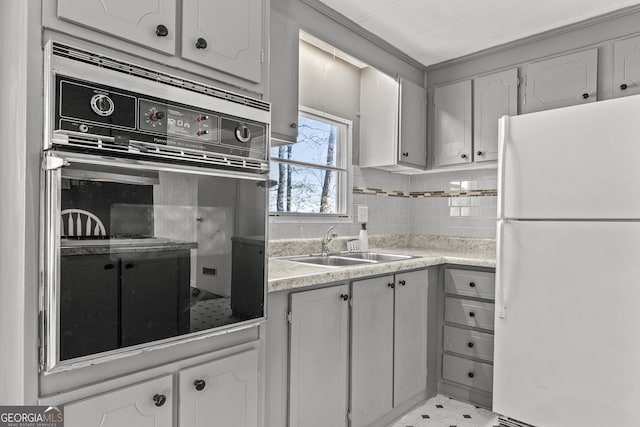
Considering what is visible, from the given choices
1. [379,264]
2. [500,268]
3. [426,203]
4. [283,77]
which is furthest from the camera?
[426,203]

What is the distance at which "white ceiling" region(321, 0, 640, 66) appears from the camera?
2312 millimetres

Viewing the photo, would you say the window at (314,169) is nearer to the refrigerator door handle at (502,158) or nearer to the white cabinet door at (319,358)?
the white cabinet door at (319,358)

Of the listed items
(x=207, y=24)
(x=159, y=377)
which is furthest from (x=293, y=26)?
(x=159, y=377)

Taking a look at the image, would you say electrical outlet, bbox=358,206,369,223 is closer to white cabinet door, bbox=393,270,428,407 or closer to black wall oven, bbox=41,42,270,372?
white cabinet door, bbox=393,270,428,407

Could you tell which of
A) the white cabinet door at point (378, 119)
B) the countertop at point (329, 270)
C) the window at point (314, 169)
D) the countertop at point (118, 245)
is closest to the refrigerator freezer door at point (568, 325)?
the countertop at point (329, 270)

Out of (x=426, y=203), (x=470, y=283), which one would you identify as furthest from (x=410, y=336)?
(x=426, y=203)

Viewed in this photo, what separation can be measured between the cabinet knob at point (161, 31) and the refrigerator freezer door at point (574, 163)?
187 centimetres

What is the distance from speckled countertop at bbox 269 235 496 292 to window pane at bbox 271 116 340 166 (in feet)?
1.95

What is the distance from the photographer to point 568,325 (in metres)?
2.05

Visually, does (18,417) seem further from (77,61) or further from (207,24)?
(207,24)

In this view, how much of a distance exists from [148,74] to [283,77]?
39.3 inches

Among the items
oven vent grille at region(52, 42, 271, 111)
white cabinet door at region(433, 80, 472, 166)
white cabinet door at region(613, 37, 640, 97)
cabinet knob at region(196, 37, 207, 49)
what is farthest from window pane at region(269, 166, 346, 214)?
white cabinet door at region(613, 37, 640, 97)

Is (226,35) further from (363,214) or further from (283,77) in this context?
(363,214)

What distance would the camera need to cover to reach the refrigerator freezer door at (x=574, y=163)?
1.89m
